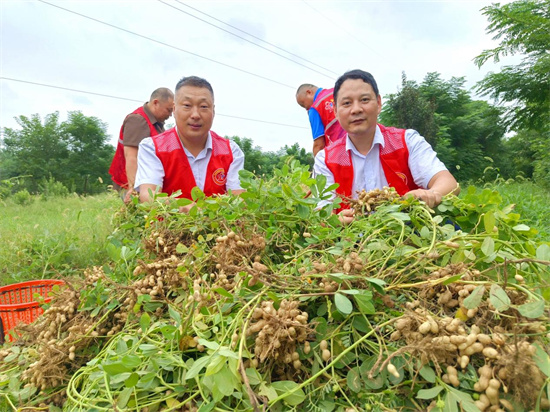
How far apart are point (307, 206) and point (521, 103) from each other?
399 inches

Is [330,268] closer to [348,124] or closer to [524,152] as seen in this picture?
[348,124]

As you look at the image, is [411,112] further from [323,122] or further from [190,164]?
[190,164]

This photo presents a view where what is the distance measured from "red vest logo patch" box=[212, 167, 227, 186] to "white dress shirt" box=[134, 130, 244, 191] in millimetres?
36

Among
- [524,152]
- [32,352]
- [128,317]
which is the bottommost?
[32,352]

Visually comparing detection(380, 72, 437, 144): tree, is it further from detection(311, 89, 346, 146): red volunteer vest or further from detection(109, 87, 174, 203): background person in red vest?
detection(109, 87, 174, 203): background person in red vest

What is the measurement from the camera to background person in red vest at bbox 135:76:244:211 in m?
2.64

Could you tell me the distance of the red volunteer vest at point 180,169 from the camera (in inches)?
109

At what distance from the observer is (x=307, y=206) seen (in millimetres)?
1306

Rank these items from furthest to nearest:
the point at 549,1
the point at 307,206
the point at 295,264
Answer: the point at 549,1 < the point at 307,206 < the point at 295,264

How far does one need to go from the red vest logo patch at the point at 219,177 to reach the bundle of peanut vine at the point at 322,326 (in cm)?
159

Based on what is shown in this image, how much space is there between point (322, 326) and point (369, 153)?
1889 mm

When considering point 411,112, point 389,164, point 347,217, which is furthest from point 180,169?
point 411,112

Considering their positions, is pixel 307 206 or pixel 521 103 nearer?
pixel 307 206

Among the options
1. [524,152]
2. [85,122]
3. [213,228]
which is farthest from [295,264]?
[85,122]
